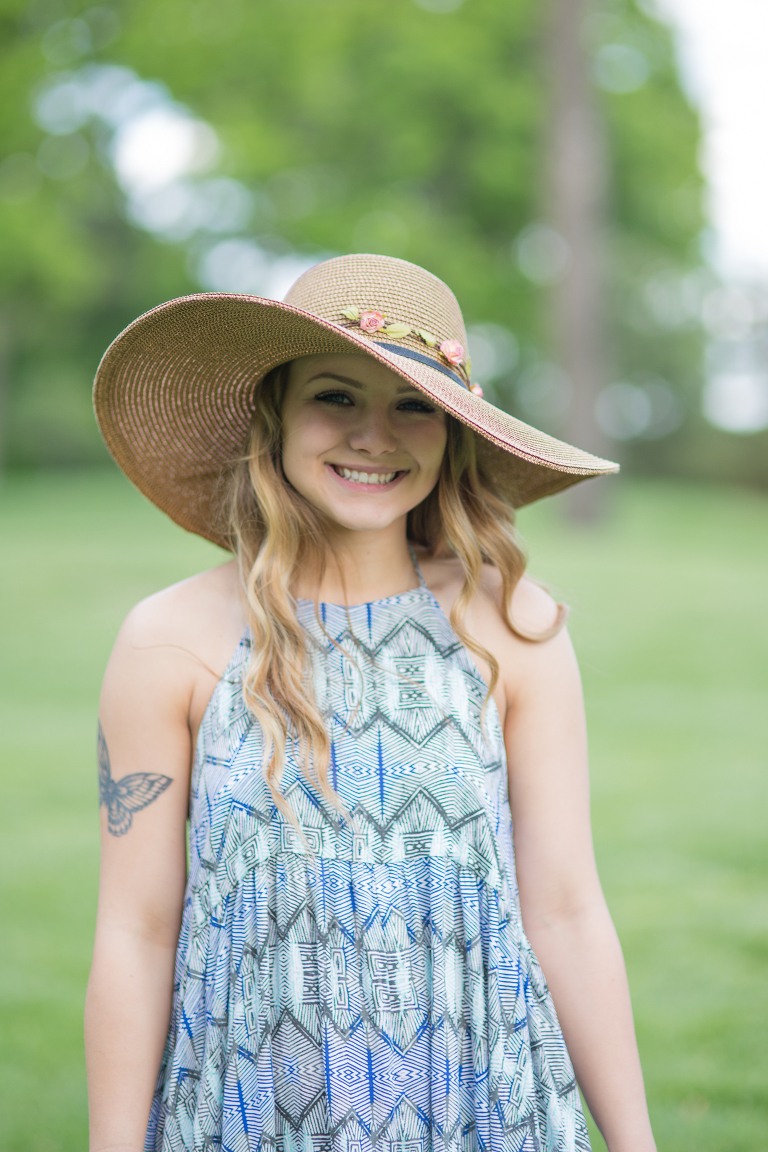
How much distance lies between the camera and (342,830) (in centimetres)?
162

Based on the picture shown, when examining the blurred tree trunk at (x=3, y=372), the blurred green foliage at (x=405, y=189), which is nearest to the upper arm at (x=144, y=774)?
the blurred green foliage at (x=405, y=189)

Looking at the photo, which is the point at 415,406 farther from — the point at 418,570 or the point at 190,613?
the point at 190,613

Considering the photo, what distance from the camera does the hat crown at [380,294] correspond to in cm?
170

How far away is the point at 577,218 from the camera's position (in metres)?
13.7

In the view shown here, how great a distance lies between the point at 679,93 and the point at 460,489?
78.1 feet

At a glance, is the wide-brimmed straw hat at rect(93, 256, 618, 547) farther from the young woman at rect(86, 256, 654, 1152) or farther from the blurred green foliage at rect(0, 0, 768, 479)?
the blurred green foliage at rect(0, 0, 768, 479)

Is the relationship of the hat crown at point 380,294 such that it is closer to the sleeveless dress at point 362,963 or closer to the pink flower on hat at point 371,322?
the pink flower on hat at point 371,322

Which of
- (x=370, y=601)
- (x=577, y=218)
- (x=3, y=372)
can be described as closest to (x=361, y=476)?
(x=370, y=601)

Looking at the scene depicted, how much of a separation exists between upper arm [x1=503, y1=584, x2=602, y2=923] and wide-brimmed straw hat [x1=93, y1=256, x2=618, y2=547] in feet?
1.13

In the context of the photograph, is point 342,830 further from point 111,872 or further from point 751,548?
point 751,548

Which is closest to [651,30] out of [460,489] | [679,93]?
[679,93]

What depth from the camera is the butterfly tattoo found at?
1.68 m

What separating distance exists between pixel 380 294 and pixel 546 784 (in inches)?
32.4

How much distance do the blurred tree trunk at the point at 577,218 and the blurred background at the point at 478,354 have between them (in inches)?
1.6
